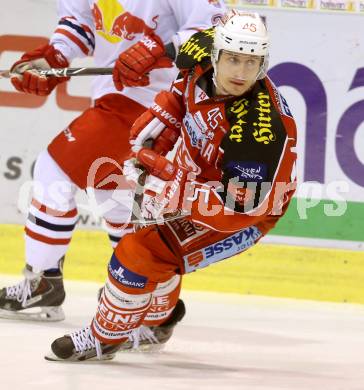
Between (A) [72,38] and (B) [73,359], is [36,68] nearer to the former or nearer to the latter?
(A) [72,38]

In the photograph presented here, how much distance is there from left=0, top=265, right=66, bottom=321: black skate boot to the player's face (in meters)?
1.37

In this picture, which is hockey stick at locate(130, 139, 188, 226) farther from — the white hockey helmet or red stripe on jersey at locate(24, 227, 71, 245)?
red stripe on jersey at locate(24, 227, 71, 245)

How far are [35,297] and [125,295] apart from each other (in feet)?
3.31

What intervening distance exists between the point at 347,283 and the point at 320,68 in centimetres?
90

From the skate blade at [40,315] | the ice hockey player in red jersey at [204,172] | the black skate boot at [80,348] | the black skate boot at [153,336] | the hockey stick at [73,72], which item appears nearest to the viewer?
the ice hockey player in red jersey at [204,172]

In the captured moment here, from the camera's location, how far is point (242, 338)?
4.28 meters

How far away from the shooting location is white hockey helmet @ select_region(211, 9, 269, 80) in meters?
3.34

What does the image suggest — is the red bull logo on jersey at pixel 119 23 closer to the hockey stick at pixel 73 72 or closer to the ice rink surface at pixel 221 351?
the hockey stick at pixel 73 72

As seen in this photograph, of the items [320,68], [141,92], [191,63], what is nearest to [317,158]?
[320,68]

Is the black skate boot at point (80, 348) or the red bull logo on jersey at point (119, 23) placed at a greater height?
the red bull logo on jersey at point (119, 23)

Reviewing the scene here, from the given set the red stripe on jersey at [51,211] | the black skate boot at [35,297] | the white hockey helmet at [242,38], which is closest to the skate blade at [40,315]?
the black skate boot at [35,297]

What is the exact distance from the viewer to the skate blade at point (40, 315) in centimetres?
438

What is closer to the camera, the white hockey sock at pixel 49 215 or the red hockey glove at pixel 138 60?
the red hockey glove at pixel 138 60

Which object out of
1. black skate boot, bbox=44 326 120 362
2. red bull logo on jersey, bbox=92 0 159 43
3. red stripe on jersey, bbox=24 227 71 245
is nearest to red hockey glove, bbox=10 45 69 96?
red bull logo on jersey, bbox=92 0 159 43
